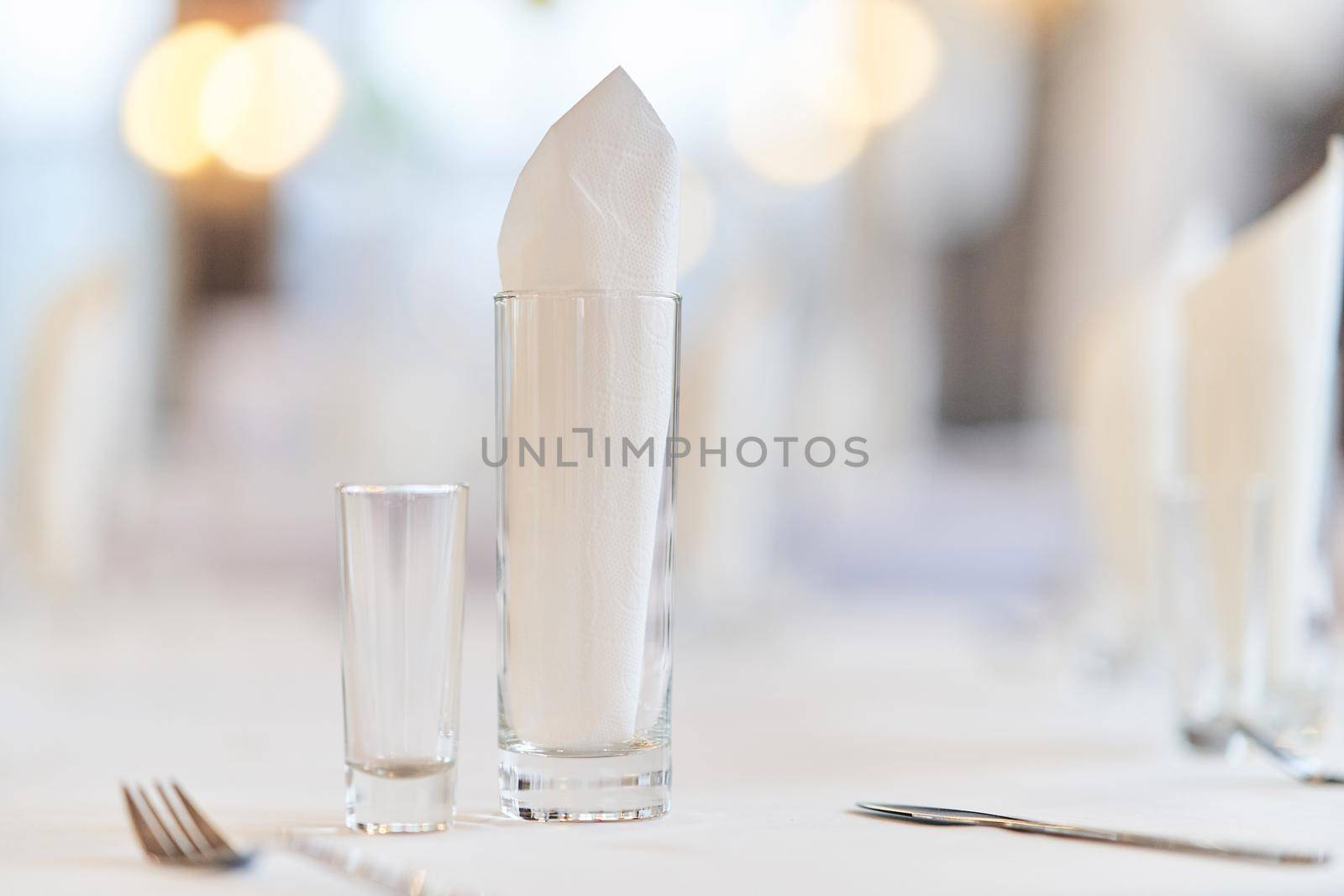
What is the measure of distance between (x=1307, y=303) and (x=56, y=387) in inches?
54.7

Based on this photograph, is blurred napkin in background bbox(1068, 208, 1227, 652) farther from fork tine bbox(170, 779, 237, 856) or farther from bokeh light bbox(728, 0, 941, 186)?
bokeh light bbox(728, 0, 941, 186)

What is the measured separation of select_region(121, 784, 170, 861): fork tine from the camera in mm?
627

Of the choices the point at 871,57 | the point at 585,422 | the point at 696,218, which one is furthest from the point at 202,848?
the point at 696,218

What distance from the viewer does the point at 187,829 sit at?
0.66 meters

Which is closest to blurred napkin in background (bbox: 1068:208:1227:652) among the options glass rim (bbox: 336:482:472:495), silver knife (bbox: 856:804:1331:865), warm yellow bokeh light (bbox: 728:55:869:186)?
silver knife (bbox: 856:804:1331:865)

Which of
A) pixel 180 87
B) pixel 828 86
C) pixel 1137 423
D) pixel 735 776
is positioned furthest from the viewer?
pixel 828 86

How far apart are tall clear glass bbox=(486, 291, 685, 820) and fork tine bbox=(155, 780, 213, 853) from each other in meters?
0.14

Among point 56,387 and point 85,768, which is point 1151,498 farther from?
point 56,387

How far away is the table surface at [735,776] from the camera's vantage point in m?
0.59

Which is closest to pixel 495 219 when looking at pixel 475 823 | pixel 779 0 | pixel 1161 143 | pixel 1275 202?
pixel 779 0

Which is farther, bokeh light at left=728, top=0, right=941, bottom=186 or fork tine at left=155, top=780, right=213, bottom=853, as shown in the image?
bokeh light at left=728, top=0, right=941, bottom=186

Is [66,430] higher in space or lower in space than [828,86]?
lower

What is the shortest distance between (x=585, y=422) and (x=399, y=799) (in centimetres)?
20

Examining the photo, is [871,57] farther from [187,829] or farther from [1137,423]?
[187,829]
